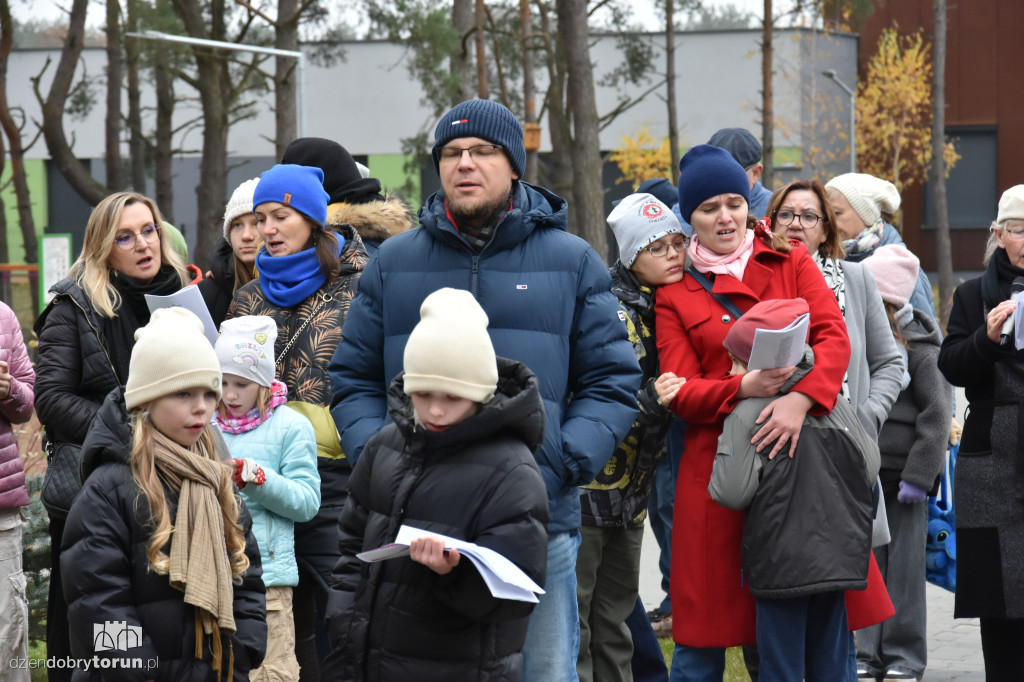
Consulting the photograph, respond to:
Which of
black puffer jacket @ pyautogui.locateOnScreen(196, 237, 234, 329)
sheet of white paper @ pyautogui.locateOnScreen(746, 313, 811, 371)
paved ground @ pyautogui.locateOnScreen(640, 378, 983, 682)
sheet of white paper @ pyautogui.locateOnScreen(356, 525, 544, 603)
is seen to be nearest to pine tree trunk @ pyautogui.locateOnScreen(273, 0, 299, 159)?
paved ground @ pyautogui.locateOnScreen(640, 378, 983, 682)

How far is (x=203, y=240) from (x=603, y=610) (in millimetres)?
17752

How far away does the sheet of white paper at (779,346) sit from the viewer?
4.07 meters

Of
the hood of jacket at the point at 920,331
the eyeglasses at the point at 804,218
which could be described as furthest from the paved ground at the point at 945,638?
the eyeglasses at the point at 804,218

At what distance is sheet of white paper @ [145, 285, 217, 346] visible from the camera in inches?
173

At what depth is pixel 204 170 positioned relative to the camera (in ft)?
72.7

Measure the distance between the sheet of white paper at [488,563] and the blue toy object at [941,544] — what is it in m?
3.48

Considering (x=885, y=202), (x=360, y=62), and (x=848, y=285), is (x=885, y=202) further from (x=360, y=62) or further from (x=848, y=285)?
(x=360, y=62)

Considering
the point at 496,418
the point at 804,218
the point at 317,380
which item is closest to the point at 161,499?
the point at 496,418

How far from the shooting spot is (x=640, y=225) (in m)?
4.70

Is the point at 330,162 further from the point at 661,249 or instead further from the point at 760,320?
the point at 760,320

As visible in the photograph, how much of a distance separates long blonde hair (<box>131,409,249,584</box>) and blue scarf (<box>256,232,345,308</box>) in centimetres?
110

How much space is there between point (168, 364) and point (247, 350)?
2.67 ft

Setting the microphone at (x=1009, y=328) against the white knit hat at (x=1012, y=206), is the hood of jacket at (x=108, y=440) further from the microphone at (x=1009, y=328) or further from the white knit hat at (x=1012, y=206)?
the white knit hat at (x=1012, y=206)

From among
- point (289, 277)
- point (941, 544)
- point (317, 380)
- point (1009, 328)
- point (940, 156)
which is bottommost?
point (941, 544)
